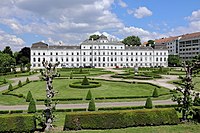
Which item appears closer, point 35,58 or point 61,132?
point 61,132

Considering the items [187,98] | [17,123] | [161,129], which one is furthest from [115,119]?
[17,123]

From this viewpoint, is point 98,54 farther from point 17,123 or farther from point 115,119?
point 17,123

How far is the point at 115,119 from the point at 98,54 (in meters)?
95.2

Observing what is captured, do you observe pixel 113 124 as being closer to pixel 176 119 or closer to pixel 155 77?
pixel 176 119

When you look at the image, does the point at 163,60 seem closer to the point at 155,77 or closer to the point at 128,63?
the point at 128,63

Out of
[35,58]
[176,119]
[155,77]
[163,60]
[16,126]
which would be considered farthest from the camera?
[163,60]

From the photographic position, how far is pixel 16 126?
15.5 meters

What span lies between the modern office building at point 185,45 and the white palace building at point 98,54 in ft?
42.4

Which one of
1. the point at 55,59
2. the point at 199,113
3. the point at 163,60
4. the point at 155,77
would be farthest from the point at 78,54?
the point at 199,113

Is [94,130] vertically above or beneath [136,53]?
beneath

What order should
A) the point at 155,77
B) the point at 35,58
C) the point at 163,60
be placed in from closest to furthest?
the point at 155,77 < the point at 35,58 < the point at 163,60

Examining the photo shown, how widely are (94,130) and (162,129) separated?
175 inches

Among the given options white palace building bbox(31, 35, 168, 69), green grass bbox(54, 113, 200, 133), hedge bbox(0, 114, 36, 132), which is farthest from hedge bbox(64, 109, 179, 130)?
white palace building bbox(31, 35, 168, 69)

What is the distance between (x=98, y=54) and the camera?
365 ft
